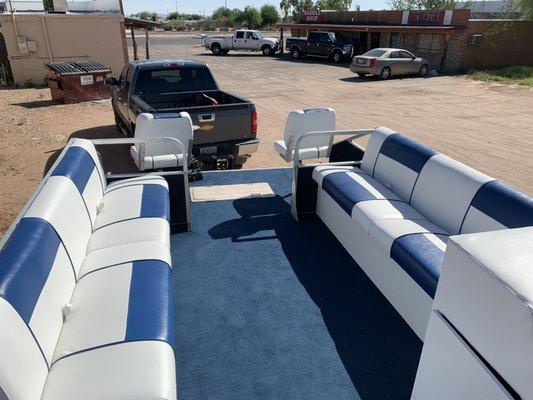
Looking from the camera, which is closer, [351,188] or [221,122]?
[351,188]

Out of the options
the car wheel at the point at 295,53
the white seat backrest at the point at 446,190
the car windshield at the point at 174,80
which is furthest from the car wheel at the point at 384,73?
the white seat backrest at the point at 446,190

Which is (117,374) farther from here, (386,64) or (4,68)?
(386,64)

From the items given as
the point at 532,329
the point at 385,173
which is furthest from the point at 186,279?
the point at 532,329

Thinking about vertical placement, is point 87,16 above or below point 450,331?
above

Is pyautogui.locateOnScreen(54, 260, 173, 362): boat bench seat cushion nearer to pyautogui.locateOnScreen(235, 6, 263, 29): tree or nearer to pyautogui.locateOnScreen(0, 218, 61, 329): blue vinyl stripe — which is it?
pyautogui.locateOnScreen(0, 218, 61, 329): blue vinyl stripe

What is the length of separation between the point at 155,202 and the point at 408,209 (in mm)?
2506

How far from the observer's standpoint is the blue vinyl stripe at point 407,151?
13.9 feet

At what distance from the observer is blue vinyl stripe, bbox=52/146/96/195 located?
3.52 meters

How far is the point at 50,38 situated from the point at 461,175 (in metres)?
16.3

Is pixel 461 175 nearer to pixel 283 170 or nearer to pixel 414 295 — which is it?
pixel 414 295

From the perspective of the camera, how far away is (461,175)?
3707 millimetres

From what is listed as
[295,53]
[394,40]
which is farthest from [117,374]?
[295,53]

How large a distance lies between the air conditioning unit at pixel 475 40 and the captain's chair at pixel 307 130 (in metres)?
19.2

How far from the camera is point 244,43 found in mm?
29844
